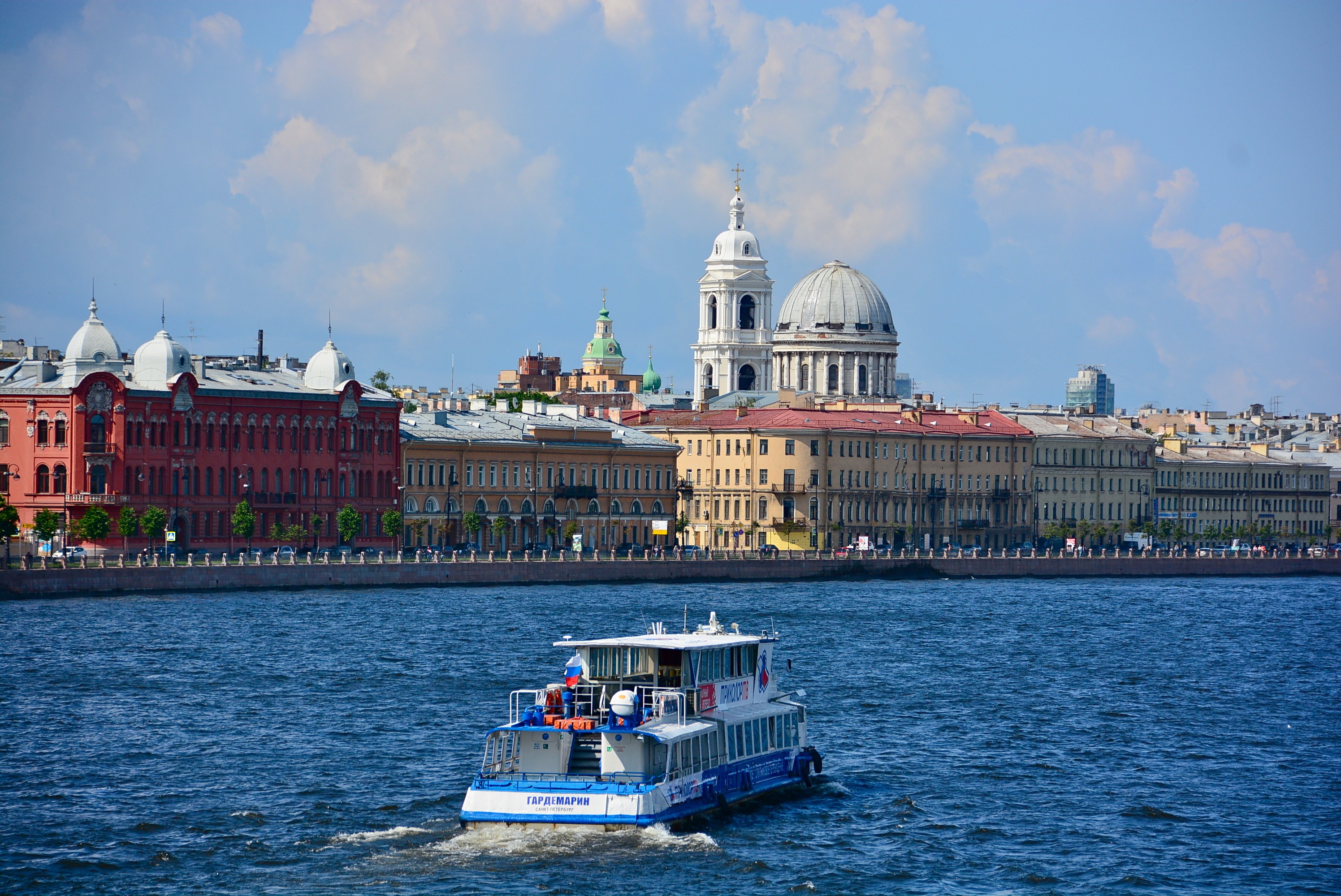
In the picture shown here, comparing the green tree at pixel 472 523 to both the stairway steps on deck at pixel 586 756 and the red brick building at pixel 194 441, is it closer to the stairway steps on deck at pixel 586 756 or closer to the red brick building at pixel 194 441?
the red brick building at pixel 194 441

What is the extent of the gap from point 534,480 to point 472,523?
5860 millimetres

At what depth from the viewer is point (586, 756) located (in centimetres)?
3359

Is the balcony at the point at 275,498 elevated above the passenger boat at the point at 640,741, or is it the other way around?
the balcony at the point at 275,498

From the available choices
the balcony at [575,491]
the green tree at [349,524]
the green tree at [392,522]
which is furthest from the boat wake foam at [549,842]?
the balcony at [575,491]

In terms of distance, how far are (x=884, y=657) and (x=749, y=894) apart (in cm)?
3169

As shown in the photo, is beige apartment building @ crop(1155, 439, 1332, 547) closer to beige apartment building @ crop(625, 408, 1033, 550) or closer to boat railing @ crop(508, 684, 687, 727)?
beige apartment building @ crop(625, 408, 1033, 550)

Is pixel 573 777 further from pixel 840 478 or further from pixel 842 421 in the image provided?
pixel 842 421

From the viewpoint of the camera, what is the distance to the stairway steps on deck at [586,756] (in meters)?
33.6

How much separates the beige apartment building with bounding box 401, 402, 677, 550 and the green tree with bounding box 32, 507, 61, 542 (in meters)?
21.3

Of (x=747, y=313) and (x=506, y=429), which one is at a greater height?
(x=747, y=313)

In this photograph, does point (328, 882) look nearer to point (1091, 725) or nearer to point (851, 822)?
point (851, 822)

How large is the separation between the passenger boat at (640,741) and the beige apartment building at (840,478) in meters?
80.9

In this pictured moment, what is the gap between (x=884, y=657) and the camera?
62.2 metres

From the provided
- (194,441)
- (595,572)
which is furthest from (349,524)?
(595,572)
